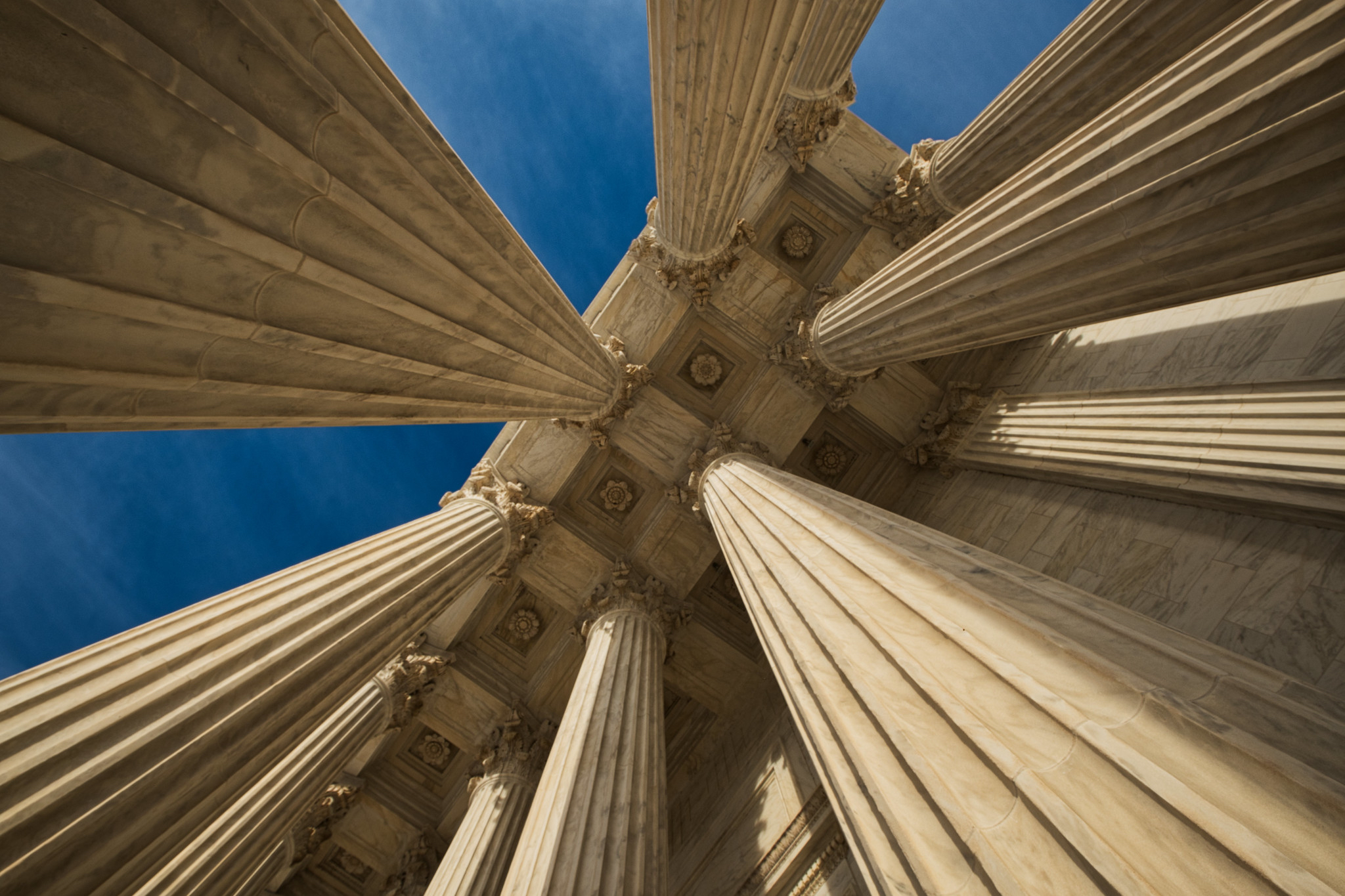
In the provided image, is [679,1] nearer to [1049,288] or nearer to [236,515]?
[1049,288]

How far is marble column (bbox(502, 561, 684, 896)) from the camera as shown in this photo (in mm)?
7855

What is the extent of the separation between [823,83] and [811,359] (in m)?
7.15

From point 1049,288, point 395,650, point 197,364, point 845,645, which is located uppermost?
point 1049,288

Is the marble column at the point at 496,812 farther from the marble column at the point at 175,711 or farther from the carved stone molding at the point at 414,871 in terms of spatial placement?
the marble column at the point at 175,711

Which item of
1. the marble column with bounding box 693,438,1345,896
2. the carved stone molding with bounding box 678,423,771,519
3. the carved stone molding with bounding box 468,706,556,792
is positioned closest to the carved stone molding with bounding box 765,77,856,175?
the carved stone molding with bounding box 678,423,771,519

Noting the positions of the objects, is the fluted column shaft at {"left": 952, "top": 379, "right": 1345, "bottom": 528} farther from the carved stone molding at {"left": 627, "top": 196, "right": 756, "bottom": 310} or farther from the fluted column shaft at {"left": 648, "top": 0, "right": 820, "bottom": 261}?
the carved stone molding at {"left": 627, "top": 196, "right": 756, "bottom": 310}

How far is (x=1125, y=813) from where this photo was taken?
2873 millimetres

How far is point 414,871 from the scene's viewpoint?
647 inches

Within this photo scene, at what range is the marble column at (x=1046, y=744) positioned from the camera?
2557 mm

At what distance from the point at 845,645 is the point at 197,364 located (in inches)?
229

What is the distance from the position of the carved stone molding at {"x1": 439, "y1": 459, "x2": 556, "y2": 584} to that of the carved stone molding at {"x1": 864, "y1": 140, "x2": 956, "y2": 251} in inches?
514

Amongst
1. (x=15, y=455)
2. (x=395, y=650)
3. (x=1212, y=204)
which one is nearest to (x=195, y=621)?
(x=395, y=650)

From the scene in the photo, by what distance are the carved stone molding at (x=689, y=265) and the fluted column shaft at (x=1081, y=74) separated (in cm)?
594

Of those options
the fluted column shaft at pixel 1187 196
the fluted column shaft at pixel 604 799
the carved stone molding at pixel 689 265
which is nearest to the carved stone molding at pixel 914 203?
the carved stone molding at pixel 689 265
